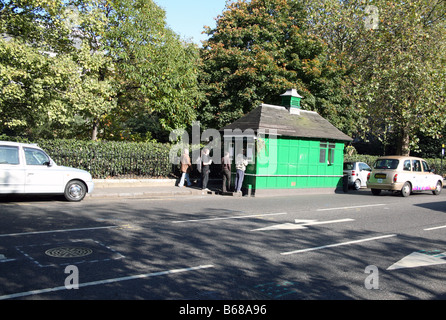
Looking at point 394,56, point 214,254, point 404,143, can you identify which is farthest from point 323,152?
point 214,254

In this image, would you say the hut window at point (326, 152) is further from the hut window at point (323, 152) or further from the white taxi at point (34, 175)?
the white taxi at point (34, 175)

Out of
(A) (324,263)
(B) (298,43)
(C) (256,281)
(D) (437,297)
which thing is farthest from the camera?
(B) (298,43)

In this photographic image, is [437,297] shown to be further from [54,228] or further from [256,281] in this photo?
[54,228]

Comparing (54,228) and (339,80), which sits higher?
(339,80)

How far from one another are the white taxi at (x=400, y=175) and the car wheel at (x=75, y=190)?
44.9 feet

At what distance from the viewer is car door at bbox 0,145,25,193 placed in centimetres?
1123

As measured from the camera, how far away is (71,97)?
1522 cm

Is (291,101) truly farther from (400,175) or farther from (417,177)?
(417,177)

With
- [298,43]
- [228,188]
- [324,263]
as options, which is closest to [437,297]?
[324,263]

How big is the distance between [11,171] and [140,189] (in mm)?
5650

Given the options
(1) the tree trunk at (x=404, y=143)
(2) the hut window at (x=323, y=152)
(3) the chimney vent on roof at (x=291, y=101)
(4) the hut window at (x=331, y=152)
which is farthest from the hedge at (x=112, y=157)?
(1) the tree trunk at (x=404, y=143)

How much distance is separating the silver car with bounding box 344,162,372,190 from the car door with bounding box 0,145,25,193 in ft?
58.3

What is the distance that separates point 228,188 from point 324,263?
1157 centimetres

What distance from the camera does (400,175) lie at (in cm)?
1822
